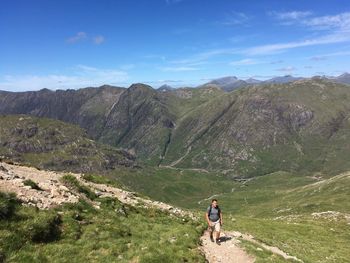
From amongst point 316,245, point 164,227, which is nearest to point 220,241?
point 164,227

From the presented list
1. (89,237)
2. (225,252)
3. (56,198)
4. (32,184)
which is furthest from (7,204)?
(225,252)

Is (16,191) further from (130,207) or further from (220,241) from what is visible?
(220,241)

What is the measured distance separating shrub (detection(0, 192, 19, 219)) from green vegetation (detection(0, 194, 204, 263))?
23 centimetres

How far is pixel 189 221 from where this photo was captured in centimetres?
4197

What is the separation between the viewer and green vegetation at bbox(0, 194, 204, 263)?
23.4 meters

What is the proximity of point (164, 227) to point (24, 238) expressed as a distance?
45.8 ft

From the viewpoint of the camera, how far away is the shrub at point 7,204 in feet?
82.0

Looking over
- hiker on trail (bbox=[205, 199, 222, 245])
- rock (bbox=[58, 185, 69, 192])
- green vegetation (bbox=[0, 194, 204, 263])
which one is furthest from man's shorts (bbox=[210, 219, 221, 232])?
rock (bbox=[58, 185, 69, 192])

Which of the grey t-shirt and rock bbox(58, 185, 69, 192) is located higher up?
rock bbox(58, 185, 69, 192)

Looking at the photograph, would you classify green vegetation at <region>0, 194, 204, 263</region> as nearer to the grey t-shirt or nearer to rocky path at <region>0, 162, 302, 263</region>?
rocky path at <region>0, 162, 302, 263</region>

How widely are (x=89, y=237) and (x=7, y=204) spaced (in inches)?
234

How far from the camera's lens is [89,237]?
27469 millimetres

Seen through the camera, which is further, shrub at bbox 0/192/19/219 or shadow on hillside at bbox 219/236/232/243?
shadow on hillside at bbox 219/236/232/243

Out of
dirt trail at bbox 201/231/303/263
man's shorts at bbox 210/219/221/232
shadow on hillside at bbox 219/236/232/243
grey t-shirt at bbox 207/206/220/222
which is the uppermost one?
grey t-shirt at bbox 207/206/220/222
